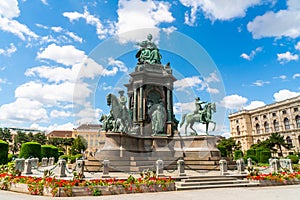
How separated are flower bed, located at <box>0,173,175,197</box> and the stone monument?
5.73 m

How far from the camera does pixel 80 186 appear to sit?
1030 cm

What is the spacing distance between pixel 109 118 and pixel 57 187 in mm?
10453

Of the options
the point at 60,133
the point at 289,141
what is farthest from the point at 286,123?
the point at 60,133

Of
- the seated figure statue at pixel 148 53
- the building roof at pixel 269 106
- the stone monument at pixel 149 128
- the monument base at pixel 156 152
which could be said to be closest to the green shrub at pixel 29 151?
the stone monument at pixel 149 128

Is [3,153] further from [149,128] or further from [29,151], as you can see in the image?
[149,128]

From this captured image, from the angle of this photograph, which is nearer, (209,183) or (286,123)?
(209,183)

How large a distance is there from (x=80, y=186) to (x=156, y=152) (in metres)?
11.2

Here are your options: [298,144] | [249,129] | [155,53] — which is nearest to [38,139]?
[155,53]

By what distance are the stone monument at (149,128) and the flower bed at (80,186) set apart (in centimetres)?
573

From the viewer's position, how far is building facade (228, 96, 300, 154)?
2938 inches

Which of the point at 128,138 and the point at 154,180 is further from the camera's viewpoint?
the point at 128,138

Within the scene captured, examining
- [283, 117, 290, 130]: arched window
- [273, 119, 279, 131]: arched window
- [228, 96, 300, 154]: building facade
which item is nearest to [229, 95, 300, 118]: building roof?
[228, 96, 300, 154]: building facade

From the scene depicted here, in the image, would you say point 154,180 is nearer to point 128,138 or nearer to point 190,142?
point 128,138

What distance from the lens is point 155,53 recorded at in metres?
27.1
